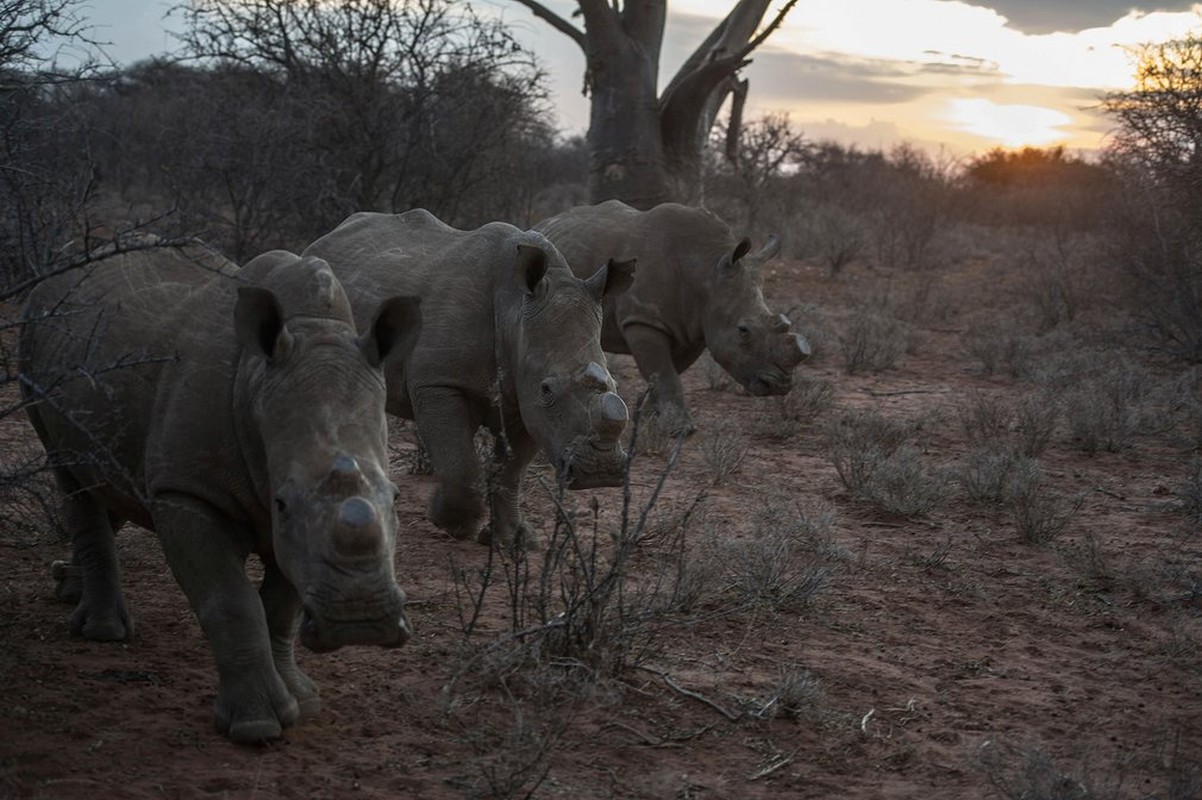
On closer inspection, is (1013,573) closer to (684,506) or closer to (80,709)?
(684,506)

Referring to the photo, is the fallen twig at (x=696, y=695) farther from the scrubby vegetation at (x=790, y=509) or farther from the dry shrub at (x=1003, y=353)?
the dry shrub at (x=1003, y=353)

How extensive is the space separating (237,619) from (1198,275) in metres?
12.0

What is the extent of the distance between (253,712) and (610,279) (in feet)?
8.41

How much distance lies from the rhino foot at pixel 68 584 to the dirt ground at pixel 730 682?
54 mm

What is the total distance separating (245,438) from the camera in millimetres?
3887

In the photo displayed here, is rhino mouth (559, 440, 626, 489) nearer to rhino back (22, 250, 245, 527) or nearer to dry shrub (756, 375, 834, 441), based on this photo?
rhino back (22, 250, 245, 527)

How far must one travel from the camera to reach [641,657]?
461 centimetres

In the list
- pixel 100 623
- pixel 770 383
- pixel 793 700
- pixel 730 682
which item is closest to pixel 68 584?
pixel 100 623

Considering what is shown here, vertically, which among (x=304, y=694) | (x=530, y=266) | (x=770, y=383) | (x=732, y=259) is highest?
(x=732, y=259)

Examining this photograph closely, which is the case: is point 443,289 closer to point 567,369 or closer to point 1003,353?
point 567,369

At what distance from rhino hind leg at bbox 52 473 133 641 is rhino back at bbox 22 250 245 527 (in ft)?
0.70

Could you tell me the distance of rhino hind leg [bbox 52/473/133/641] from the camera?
4848 mm

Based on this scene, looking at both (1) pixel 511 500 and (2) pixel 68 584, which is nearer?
(2) pixel 68 584

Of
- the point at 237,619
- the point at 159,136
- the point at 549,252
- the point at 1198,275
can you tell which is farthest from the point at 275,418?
the point at 1198,275
